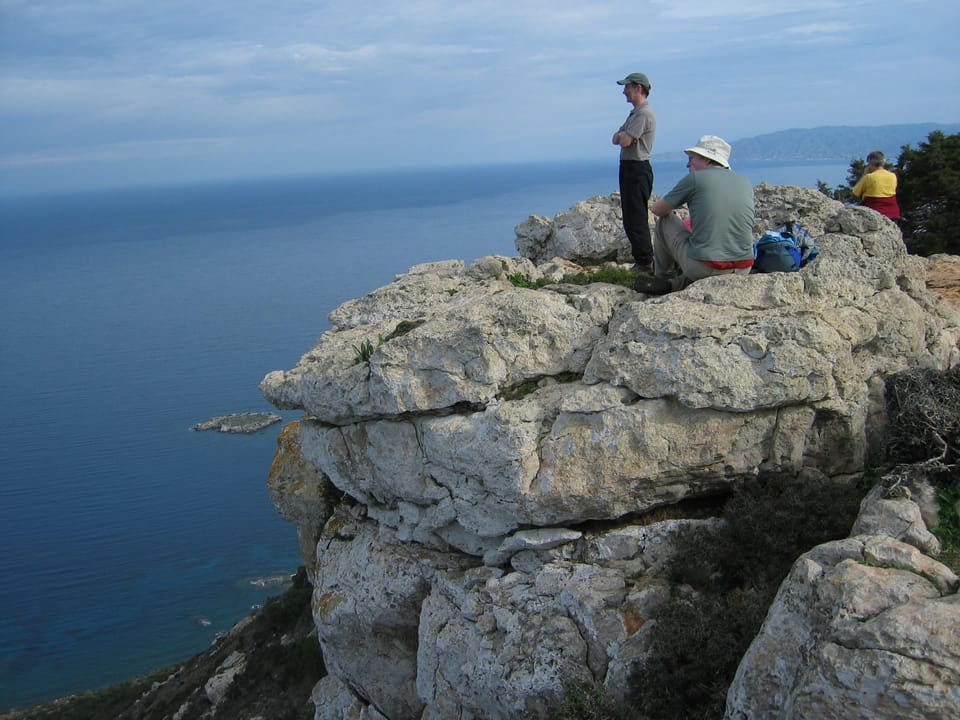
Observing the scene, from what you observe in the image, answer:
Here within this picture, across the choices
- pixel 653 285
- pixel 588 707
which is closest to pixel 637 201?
pixel 653 285

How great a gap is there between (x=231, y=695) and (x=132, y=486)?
4021 cm

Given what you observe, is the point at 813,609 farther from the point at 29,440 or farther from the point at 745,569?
the point at 29,440

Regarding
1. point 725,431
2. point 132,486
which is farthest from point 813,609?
point 132,486

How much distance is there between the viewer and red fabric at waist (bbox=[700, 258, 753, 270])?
10670mm

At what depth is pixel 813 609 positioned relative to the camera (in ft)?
22.9

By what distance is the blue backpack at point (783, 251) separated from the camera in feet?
36.2

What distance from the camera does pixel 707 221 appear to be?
10.4m

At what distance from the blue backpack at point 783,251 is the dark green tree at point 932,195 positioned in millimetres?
14302

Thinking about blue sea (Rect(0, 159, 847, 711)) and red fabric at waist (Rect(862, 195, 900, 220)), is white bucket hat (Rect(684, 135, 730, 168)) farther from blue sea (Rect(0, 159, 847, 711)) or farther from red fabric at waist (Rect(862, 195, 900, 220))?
blue sea (Rect(0, 159, 847, 711))

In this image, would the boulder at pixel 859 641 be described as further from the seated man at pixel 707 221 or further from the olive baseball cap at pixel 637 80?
the olive baseball cap at pixel 637 80

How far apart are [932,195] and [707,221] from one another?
62.7ft

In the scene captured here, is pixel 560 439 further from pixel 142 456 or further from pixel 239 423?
pixel 142 456

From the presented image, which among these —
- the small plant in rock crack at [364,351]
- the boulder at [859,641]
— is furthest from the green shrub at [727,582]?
the small plant in rock crack at [364,351]

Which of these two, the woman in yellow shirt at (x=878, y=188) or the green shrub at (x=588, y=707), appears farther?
the woman in yellow shirt at (x=878, y=188)
